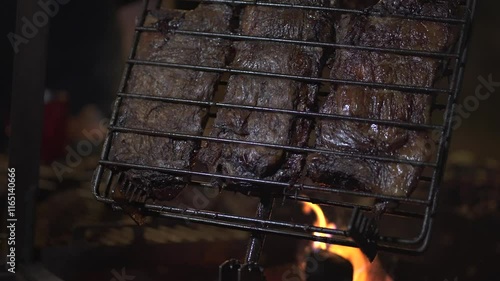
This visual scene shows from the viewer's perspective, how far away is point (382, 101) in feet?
5.94

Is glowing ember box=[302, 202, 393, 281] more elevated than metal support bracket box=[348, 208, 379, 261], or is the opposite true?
metal support bracket box=[348, 208, 379, 261]

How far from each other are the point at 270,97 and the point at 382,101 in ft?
1.13

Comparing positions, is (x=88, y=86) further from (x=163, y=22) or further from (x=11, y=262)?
(x=163, y=22)

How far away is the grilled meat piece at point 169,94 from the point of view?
1.92 metres

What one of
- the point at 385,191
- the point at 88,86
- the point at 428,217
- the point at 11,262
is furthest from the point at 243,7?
the point at 88,86

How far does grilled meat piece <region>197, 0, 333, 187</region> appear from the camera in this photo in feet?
6.01

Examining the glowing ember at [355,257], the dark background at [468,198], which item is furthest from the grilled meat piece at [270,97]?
the dark background at [468,198]

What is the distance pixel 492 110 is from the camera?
10.1ft

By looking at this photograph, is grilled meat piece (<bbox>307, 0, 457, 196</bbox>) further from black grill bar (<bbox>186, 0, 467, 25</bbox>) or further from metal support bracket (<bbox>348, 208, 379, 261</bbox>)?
metal support bracket (<bbox>348, 208, 379, 261</bbox>)

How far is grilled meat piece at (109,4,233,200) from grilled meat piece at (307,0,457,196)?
1.31 ft

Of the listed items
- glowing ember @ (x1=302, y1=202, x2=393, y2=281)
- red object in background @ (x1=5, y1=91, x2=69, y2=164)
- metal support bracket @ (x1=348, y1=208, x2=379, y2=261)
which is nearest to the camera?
metal support bracket @ (x1=348, y1=208, x2=379, y2=261)

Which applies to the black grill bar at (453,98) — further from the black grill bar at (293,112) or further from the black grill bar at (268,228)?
the black grill bar at (268,228)

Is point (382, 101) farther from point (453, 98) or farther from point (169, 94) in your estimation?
point (169, 94)

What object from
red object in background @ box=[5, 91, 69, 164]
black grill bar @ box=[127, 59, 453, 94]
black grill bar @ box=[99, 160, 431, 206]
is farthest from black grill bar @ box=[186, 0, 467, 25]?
red object in background @ box=[5, 91, 69, 164]
